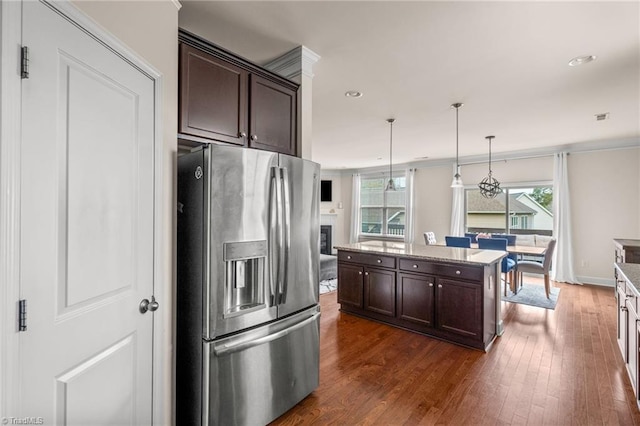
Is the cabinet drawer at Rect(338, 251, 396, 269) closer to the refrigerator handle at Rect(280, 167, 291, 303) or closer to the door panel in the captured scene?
the door panel

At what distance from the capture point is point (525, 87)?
10.4 ft

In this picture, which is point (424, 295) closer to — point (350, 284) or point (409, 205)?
point (350, 284)

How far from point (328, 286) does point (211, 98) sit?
174 inches

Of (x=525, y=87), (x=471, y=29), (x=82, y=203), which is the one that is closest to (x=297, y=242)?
(x=82, y=203)

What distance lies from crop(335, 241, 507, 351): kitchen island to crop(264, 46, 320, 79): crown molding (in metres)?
2.25

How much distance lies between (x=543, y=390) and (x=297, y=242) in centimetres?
224

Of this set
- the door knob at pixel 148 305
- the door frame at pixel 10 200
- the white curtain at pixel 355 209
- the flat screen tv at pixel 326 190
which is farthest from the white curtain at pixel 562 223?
the door frame at pixel 10 200

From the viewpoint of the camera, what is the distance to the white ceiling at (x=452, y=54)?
198cm

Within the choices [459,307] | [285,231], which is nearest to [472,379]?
[459,307]

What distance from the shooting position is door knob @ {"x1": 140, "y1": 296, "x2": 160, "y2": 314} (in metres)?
1.53

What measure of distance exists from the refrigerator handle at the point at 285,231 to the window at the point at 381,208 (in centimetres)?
717

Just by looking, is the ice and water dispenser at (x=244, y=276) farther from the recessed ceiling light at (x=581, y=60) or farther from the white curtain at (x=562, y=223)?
the white curtain at (x=562, y=223)

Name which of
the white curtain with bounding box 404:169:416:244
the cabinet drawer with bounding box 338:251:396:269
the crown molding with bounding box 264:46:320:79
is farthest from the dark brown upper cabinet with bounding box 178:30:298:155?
the white curtain with bounding box 404:169:416:244

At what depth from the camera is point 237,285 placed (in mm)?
1782
